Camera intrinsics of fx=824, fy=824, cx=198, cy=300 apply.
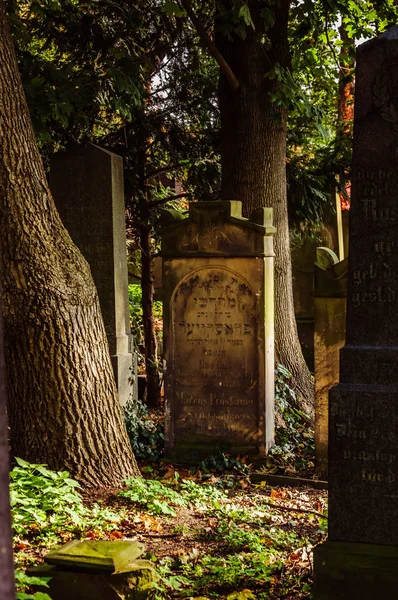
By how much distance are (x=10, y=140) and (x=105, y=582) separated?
3.40 meters

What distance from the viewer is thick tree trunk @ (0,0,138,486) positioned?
6066mm

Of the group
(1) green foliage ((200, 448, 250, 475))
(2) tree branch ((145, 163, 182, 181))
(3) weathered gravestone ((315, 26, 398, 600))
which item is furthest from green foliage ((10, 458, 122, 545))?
(2) tree branch ((145, 163, 182, 181))

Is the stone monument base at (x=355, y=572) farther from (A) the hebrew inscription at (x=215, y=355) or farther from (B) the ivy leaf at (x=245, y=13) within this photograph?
(B) the ivy leaf at (x=245, y=13)

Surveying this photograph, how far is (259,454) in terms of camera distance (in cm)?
848

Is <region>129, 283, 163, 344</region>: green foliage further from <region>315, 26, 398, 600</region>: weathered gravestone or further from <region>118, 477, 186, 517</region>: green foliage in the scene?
<region>315, 26, 398, 600</region>: weathered gravestone

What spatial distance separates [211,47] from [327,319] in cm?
370

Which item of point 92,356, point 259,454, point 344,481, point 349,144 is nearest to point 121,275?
point 259,454

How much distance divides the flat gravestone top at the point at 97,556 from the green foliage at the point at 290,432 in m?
4.35

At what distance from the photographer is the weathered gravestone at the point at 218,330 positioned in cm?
828

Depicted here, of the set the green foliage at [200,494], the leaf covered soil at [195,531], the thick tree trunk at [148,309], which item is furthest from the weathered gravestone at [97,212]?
the leaf covered soil at [195,531]

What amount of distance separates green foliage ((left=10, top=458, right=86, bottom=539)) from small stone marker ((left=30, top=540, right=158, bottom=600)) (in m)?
1.00

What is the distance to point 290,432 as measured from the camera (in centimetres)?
922

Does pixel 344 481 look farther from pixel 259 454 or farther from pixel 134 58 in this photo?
pixel 134 58

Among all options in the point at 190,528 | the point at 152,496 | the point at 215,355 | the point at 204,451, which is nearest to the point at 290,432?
the point at 204,451
